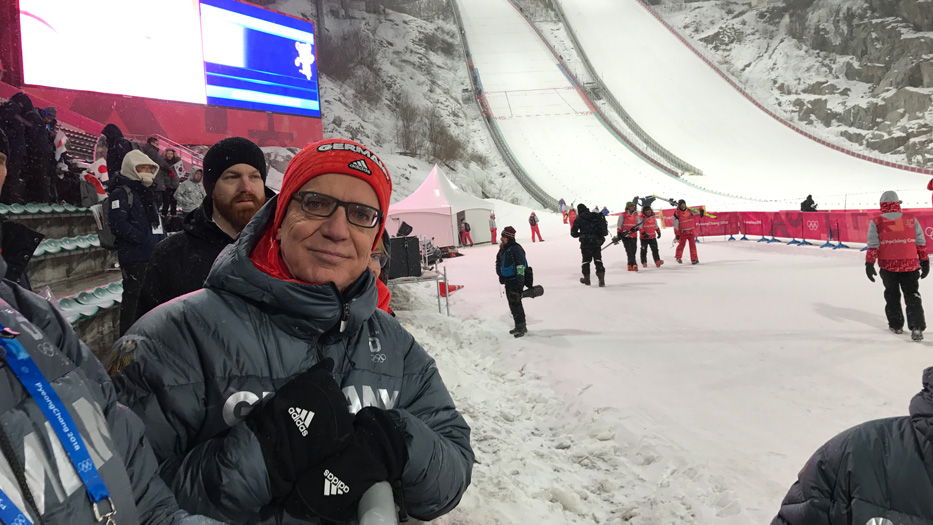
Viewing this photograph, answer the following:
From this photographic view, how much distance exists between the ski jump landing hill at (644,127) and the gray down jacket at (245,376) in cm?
2467

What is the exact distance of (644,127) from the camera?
35156 millimetres

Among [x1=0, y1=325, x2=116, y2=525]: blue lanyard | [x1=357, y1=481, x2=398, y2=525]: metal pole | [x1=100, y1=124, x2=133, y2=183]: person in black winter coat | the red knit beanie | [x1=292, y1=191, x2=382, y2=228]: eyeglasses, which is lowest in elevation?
[x1=357, y1=481, x2=398, y2=525]: metal pole

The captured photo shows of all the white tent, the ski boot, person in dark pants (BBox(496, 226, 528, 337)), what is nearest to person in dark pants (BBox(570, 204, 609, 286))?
person in dark pants (BBox(496, 226, 528, 337))

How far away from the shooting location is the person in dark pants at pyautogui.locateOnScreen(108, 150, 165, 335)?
11.6 ft

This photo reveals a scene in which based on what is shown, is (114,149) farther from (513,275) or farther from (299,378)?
(513,275)

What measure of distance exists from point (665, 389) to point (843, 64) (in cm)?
4556

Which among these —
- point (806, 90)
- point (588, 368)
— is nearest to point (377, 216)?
point (588, 368)

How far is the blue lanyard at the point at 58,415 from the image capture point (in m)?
0.79

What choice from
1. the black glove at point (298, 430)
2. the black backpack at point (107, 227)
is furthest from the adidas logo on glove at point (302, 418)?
the black backpack at point (107, 227)

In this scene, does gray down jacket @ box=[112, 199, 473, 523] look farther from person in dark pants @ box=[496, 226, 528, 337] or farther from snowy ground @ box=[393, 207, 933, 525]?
person in dark pants @ box=[496, 226, 528, 337]

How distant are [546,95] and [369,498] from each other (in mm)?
39644

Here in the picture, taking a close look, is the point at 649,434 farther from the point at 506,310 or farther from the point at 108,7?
the point at 108,7

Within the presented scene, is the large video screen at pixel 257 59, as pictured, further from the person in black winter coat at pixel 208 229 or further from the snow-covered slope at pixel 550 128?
the snow-covered slope at pixel 550 128

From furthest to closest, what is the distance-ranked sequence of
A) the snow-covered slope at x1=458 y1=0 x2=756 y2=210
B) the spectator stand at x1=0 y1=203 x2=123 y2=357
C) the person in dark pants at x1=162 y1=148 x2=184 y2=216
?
the snow-covered slope at x1=458 y1=0 x2=756 y2=210, the person in dark pants at x1=162 y1=148 x2=184 y2=216, the spectator stand at x1=0 y1=203 x2=123 y2=357
